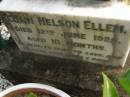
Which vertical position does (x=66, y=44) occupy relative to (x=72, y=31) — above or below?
below

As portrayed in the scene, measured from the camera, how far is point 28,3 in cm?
146

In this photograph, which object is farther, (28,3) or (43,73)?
(43,73)

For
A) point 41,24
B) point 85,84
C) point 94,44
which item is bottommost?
point 85,84

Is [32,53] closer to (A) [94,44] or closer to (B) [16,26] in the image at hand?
(B) [16,26]

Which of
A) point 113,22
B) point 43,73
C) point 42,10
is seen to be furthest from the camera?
point 43,73

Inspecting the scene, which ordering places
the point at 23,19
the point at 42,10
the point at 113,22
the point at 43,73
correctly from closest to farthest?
the point at 113,22 → the point at 42,10 → the point at 23,19 → the point at 43,73

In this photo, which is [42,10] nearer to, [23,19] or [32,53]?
[23,19]

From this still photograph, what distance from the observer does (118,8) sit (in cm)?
131

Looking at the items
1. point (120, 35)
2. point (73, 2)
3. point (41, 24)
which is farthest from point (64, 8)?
point (120, 35)

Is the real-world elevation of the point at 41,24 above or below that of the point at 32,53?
above

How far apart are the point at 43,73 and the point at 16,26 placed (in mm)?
352

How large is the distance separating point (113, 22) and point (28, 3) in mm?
495

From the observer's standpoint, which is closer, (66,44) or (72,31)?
(72,31)

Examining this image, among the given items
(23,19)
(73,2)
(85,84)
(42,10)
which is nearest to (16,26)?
(23,19)
